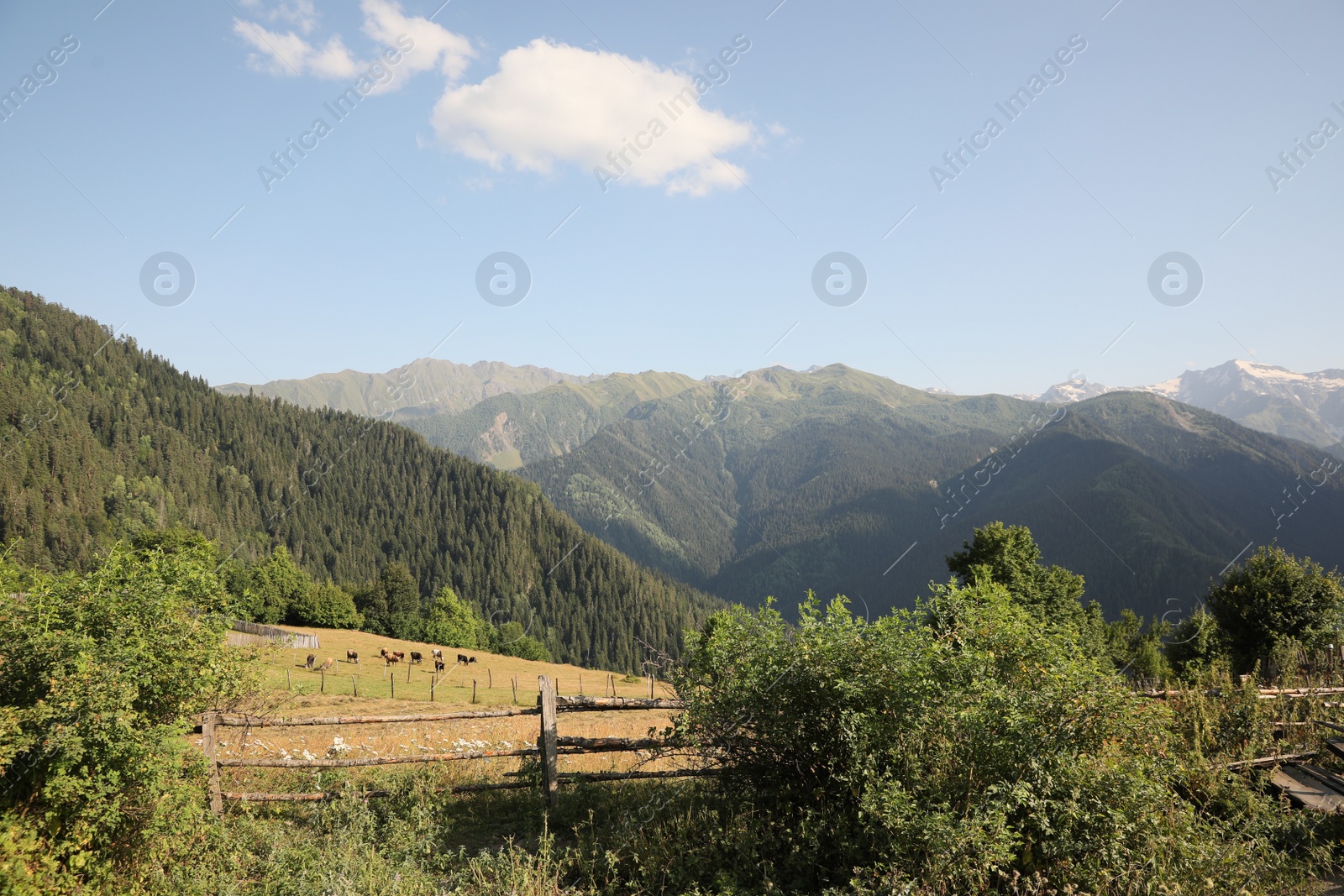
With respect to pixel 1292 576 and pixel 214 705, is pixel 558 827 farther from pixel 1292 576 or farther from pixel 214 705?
pixel 1292 576

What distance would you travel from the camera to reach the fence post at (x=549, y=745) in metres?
8.84

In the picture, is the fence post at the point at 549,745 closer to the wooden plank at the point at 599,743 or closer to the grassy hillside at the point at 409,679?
the wooden plank at the point at 599,743

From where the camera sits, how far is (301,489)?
465 ft

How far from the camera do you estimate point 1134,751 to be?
218 inches

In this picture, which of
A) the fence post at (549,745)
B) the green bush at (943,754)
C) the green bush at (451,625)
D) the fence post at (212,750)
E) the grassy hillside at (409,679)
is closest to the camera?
the green bush at (943,754)

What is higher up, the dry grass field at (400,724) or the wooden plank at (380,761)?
the wooden plank at (380,761)

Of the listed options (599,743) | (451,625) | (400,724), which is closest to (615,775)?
(599,743)

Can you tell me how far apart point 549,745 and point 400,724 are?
12742mm

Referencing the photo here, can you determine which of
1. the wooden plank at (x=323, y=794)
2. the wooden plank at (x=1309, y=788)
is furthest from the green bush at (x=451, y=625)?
the wooden plank at (x=1309, y=788)

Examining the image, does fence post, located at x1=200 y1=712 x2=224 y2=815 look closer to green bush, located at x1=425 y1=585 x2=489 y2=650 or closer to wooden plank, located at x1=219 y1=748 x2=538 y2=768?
wooden plank, located at x1=219 y1=748 x2=538 y2=768

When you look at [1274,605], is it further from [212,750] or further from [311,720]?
[212,750]

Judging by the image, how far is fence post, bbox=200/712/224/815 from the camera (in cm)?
833

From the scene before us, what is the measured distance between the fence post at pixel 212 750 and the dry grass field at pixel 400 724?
0.59 ft

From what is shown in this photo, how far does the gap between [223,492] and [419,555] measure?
38673 millimetres
